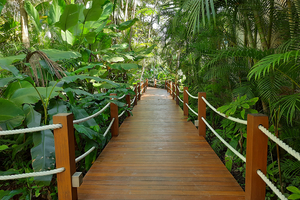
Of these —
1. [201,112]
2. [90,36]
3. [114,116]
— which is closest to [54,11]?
[90,36]

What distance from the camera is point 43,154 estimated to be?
6.56 ft

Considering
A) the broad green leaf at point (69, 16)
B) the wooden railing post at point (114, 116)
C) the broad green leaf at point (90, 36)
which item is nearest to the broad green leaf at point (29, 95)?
the wooden railing post at point (114, 116)

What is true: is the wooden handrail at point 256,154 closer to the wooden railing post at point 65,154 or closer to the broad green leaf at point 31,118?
the wooden railing post at point 65,154

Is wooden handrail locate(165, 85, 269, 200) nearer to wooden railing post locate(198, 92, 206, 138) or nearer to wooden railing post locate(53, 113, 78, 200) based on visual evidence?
wooden railing post locate(53, 113, 78, 200)

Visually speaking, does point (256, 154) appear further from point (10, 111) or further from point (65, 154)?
point (10, 111)

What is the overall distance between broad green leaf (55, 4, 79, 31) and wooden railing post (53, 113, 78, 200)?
9.70ft

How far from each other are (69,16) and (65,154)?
10.7ft

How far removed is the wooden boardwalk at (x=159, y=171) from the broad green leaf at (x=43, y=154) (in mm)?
431

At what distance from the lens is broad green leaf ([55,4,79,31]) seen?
4047mm

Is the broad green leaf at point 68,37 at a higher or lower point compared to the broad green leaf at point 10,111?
higher

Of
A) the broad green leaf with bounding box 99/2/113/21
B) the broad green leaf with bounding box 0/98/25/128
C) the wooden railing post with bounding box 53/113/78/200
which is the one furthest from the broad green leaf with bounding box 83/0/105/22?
the wooden railing post with bounding box 53/113/78/200

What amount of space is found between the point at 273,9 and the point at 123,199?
3.42 metres

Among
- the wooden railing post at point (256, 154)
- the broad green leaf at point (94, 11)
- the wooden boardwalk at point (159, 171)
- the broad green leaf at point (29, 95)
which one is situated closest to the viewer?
the wooden railing post at point (256, 154)

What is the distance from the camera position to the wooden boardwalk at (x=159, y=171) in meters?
2.08
